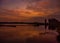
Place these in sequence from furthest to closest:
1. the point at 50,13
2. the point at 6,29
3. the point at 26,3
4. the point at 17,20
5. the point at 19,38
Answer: the point at 26,3
the point at 50,13
the point at 17,20
the point at 6,29
the point at 19,38

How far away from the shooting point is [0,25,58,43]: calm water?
1.33 meters

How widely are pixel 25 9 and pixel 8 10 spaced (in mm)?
189

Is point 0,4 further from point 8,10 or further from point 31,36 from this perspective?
point 31,36

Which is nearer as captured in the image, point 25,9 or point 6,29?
point 6,29

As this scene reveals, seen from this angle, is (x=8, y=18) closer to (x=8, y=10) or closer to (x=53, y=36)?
(x=8, y=10)

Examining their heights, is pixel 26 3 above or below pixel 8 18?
above

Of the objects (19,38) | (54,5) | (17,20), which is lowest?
(19,38)

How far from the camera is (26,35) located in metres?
1.45

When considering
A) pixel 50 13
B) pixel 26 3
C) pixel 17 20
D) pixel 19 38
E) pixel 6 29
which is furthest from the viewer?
pixel 26 3

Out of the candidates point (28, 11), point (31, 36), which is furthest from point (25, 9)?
point (31, 36)

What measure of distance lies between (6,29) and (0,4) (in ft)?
1.76

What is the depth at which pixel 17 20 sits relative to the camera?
172 centimetres

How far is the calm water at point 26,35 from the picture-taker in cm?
133

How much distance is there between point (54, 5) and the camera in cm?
202
